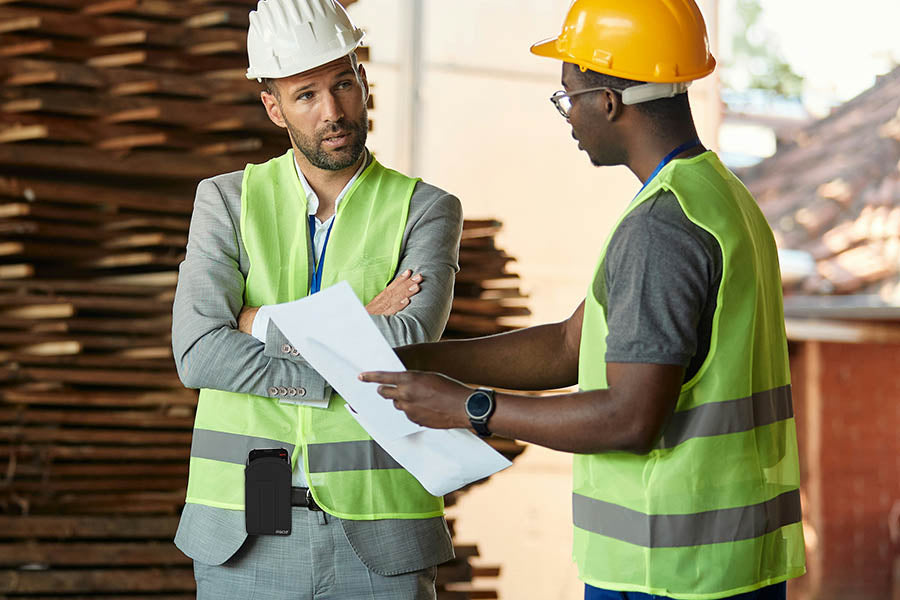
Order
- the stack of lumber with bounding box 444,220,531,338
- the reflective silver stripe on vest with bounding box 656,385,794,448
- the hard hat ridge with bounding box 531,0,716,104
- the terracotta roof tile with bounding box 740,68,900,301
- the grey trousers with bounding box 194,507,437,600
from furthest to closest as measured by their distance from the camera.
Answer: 1. the terracotta roof tile with bounding box 740,68,900,301
2. the stack of lumber with bounding box 444,220,531,338
3. the grey trousers with bounding box 194,507,437,600
4. the hard hat ridge with bounding box 531,0,716,104
5. the reflective silver stripe on vest with bounding box 656,385,794,448

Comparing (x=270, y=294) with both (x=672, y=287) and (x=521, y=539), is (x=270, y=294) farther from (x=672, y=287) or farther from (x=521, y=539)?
(x=521, y=539)

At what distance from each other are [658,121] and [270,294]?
1.01m

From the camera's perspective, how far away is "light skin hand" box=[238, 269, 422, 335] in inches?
107

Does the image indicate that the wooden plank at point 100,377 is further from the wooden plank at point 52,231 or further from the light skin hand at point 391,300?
the light skin hand at point 391,300

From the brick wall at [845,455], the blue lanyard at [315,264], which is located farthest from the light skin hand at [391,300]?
the brick wall at [845,455]

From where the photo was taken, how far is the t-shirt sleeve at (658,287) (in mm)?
1954

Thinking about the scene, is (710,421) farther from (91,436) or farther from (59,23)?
(59,23)

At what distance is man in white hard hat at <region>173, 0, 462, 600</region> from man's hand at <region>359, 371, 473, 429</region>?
448 mm

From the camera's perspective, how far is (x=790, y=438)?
2.27 meters

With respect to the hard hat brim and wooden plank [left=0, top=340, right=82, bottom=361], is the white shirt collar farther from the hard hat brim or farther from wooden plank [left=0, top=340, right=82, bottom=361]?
wooden plank [left=0, top=340, right=82, bottom=361]

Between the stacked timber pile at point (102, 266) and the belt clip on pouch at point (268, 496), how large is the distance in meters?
1.85

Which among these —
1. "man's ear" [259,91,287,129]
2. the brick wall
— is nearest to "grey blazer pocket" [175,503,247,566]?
"man's ear" [259,91,287,129]

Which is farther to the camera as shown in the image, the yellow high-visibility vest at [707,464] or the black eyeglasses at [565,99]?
the black eyeglasses at [565,99]

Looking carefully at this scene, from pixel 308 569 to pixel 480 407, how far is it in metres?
0.72
